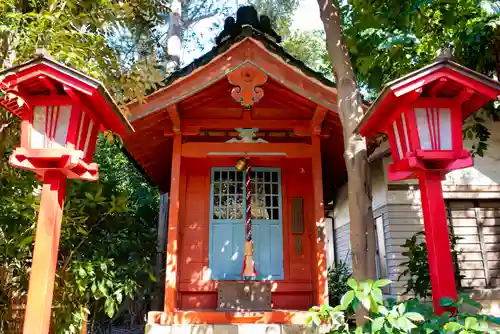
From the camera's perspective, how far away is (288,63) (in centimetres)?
523

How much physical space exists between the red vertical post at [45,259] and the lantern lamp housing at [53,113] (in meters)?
0.16

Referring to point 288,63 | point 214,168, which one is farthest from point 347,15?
point 214,168

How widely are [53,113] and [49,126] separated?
11 centimetres

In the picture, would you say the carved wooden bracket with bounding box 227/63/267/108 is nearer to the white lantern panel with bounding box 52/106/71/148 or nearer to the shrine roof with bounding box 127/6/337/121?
the shrine roof with bounding box 127/6/337/121

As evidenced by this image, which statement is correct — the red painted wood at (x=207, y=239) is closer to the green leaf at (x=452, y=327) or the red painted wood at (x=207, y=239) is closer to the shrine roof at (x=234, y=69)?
the shrine roof at (x=234, y=69)

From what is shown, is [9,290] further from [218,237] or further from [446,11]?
[446,11]

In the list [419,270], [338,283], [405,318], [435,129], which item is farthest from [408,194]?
[405,318]

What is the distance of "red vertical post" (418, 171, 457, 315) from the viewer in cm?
299

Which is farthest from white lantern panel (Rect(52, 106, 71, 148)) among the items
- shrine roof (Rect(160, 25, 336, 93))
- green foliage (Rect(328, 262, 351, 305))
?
green foliage (Rect(328, 262, 351, 305))

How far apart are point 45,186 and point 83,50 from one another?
5.56ft

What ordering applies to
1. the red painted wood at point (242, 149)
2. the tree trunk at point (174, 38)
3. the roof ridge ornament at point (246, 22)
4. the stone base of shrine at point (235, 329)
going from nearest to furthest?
the stone base of shrine at point (235, 329) → the red painted wood at point (242, 149) → the roof ridge ornament at point (246, 22) → the tree trunk at point (174, 38)

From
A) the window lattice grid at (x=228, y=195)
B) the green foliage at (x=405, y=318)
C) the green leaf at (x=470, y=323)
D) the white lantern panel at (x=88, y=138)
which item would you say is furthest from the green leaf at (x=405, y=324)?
the window lattice grid at (x=228, y=195)

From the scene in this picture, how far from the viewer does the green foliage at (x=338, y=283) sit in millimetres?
8500

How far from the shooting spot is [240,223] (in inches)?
250
